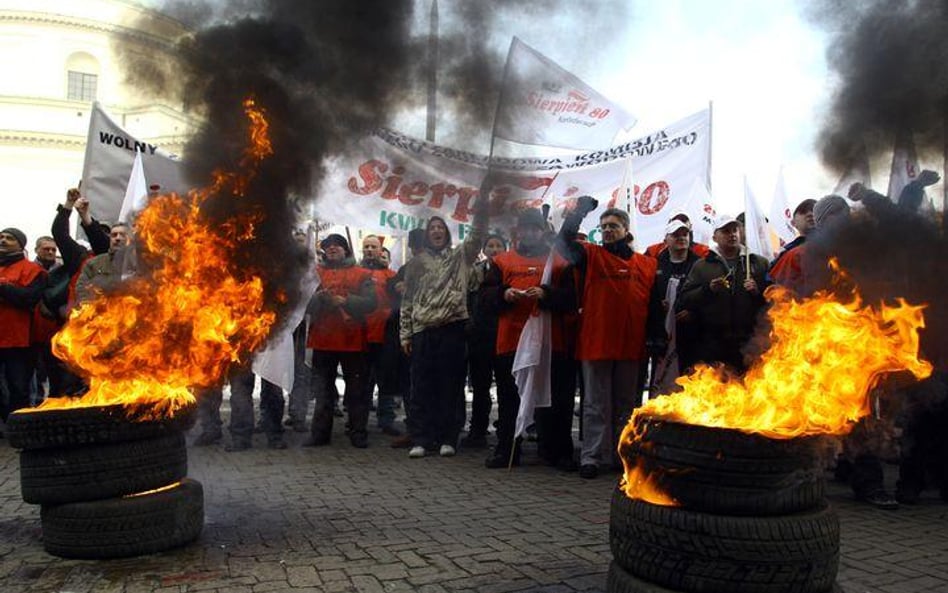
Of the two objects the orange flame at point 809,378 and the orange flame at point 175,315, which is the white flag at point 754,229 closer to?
the orange flame at point 809,378

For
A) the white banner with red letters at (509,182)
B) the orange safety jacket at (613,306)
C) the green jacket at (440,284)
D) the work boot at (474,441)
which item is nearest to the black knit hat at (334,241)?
the white banner with red letters at (509,182)

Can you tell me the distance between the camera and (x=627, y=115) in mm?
8109

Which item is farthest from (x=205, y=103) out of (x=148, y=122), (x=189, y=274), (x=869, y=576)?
(x=869, y=576)

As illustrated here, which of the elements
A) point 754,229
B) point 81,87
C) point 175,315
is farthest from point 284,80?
point 81,87

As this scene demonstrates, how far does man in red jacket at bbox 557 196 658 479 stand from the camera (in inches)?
250

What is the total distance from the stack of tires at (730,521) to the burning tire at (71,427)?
2806 millimetres

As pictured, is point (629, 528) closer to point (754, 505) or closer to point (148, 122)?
point (754, 505)

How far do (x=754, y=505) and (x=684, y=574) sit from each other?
0.42 meters

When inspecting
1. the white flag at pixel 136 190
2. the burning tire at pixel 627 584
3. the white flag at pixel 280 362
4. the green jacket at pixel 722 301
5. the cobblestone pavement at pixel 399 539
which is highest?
the white flag at pixel 136 190

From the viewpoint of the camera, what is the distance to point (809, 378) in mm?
3588

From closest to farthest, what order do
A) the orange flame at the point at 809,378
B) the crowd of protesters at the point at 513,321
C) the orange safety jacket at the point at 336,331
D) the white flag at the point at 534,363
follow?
the orange flame at the point at 809,378
the crowd of protesters at the point at 513,321
the white flag at the point at 534,363
the orange safety jacket at the point at 336,331

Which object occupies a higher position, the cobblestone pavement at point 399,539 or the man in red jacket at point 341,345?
the man in red jacket at point 341,345

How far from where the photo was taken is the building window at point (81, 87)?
26.4 meters

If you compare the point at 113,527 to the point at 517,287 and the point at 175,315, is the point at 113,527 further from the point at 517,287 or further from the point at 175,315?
the point at 517,287
